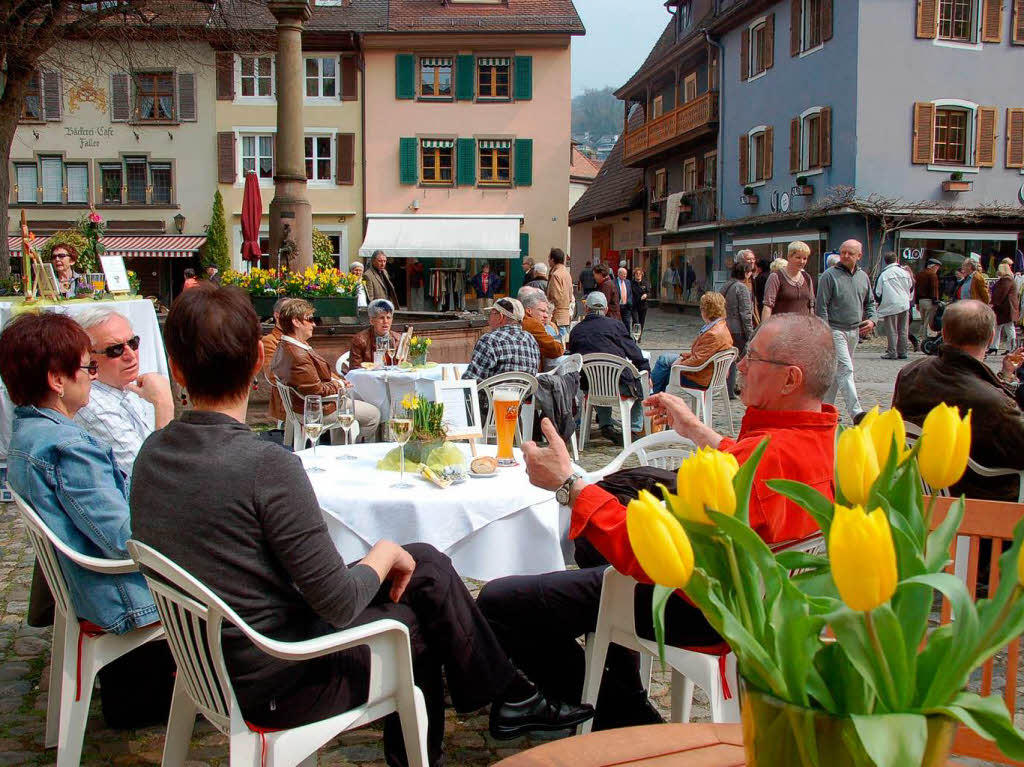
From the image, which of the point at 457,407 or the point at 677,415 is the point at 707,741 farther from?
the point at 457,407

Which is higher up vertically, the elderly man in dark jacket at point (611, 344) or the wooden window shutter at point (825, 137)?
the wooden window shutter at point (825, 137)

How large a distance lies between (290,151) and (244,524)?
11.4 m

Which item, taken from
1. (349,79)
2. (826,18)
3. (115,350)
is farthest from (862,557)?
(349,79)

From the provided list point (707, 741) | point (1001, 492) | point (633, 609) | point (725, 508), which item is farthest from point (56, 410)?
point (1001, 492)

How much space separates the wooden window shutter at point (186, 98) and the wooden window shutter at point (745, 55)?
16218mm

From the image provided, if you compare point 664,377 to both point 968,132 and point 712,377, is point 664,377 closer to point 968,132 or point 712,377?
point 712,377

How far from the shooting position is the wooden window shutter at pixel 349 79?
1125 inches

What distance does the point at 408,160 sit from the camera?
28609 mm

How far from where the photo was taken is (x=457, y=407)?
6.11 metres

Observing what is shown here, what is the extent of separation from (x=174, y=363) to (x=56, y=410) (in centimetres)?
113

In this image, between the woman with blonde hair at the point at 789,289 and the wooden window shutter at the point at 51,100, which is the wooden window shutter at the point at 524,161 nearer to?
the wooden window shutter at the point at 51,100

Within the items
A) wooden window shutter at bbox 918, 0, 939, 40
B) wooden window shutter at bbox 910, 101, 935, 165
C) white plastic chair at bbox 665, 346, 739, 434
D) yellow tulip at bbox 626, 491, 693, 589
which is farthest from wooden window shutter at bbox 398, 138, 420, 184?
yellow tulip at bbox 626, 491, 693, 589

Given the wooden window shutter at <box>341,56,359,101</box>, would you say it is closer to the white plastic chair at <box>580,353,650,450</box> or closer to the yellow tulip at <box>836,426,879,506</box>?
the white plastic chair at <box>580,353,650,450</box>

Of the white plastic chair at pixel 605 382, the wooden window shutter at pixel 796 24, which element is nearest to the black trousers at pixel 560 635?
the white plastic chair at pixel 605 382
